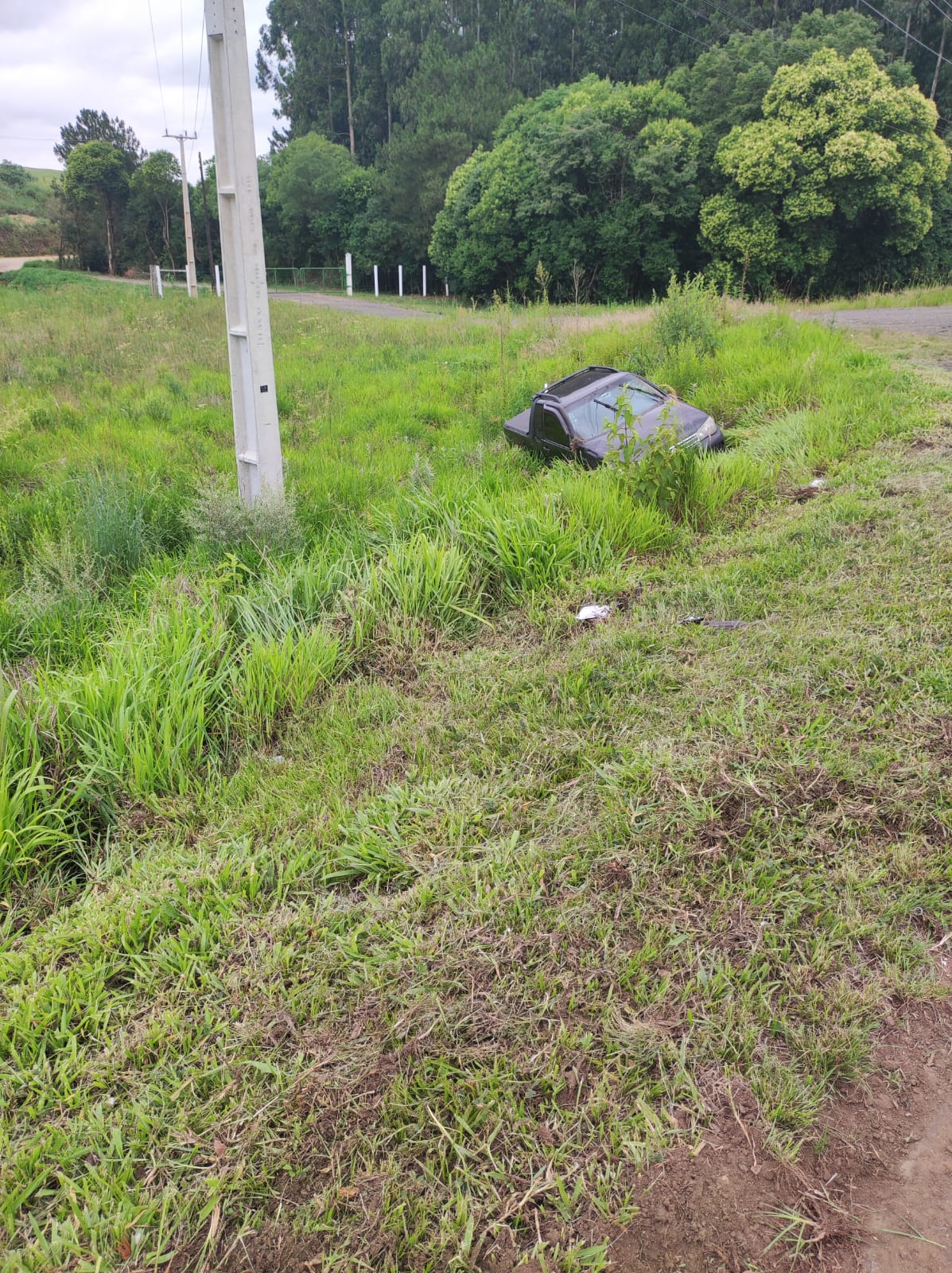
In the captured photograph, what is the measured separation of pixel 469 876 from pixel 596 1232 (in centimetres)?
111

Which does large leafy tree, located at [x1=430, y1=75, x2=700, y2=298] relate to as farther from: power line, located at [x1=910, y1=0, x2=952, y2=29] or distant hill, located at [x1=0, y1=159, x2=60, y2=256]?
distant hill, located at [x1=0, y1=159, x2=60, y2=256]

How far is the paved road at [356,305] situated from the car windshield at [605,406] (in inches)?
711

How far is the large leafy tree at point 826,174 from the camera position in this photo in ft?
94.2

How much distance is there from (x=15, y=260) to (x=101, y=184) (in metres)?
9.19

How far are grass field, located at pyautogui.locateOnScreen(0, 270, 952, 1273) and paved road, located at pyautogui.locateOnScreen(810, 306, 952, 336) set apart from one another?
10.4m

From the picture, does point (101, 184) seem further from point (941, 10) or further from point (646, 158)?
point (941, 10)

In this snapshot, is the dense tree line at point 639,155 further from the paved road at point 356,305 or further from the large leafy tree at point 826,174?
the paved road at point 356,305

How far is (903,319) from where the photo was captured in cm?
1694

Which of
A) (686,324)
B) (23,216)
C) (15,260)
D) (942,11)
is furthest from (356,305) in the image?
(23,216)

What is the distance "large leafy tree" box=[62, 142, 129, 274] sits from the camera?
59.0 metres

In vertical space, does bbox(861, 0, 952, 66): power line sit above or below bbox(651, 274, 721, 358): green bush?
above

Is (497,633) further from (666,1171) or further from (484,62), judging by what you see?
(484,62)

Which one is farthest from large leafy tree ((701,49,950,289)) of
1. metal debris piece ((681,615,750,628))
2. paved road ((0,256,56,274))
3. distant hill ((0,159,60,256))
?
distant hill ((0,159,60,256))

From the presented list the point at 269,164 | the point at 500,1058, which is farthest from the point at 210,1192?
the point at 269,164
